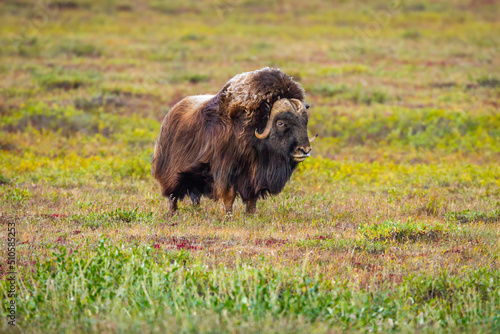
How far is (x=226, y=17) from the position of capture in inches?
1534

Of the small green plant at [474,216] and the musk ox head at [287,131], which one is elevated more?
the musk ox head at [287,131]

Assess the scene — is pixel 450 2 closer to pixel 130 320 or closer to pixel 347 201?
pixel 347 201

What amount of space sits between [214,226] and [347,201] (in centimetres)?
297

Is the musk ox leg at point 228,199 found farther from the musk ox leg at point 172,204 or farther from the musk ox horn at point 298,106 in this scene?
the musk ox horn at point 298,106

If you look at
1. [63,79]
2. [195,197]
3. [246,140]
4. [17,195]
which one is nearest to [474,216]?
[246,140]

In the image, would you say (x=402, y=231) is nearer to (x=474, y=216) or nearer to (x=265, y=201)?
(x=474, y=216)

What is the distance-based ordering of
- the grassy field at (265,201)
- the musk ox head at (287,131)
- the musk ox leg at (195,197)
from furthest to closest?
the musk ox leg at (195,197), the musk ox head at (287,131), the grassy field at (265,201)

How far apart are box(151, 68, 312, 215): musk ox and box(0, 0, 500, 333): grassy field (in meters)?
0.50

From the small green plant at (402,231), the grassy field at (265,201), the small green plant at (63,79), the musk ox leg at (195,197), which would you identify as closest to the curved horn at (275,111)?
the grassy field at (265,201)

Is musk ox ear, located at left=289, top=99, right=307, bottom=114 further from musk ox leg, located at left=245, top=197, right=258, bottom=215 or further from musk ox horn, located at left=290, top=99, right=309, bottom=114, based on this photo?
musk ox leg, located at left=245, top=197, right=258, bottom=215

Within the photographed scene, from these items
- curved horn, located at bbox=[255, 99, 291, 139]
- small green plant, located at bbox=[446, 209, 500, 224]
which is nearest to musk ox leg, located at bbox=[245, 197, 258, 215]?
curved horn, located at bbox=[255, 99, 291, 139]

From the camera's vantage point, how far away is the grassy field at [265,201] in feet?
15.5

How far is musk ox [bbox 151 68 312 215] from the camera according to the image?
7.93m

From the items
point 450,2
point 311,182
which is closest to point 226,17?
point 450,2
